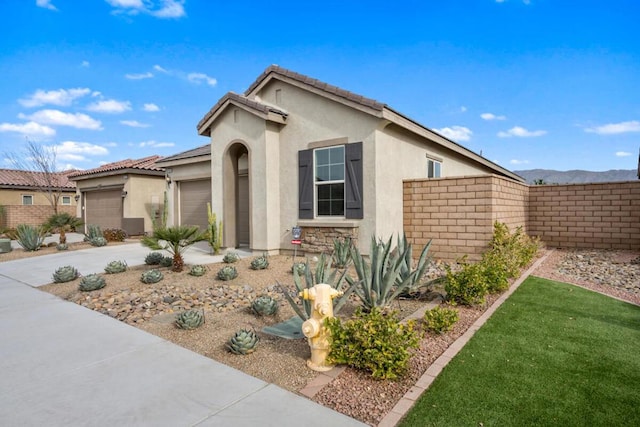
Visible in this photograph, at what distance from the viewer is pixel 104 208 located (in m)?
20.0

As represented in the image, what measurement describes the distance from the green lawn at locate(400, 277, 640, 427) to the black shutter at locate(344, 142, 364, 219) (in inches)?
183

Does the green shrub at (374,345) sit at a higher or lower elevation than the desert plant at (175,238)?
lower

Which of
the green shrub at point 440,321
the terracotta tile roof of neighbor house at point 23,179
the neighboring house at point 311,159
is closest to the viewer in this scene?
the green shrub at point 440,321

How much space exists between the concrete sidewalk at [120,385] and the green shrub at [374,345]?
0.64 metres

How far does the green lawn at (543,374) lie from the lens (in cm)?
288

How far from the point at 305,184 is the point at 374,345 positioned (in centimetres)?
719

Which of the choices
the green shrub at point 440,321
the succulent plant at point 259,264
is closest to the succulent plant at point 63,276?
the succulent plant at point 259,264

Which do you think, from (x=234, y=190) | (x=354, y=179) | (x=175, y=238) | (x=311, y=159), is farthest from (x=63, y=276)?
(x=354, y=179)

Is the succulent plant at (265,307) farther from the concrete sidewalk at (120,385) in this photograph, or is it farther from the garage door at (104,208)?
the garage door at (104,208)

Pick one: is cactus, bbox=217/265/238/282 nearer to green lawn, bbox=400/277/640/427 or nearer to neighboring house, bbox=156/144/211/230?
green lawn, bbox=400/277/640/427

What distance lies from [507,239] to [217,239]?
26.8 feet

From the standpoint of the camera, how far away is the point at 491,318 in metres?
5.17

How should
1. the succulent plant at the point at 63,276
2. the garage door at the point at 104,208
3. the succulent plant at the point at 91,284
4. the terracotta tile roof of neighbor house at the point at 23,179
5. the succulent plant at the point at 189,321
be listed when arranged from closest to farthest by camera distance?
the succulent plant at the point at 189,321 → the succulent plant at the point at 91,284 → the succulent plant at the point at 63,276 → the garage door at the point at 104,208 → the terracotta tile roof of neighbor house at the point at 23,179

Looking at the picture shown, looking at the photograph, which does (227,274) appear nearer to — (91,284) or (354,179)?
(91,284)
